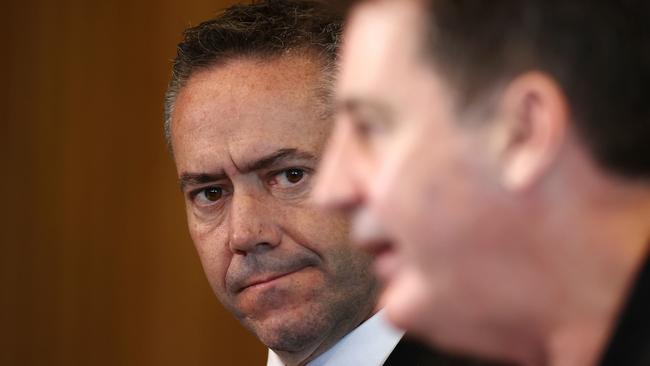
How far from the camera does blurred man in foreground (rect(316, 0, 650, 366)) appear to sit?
588 millimetres

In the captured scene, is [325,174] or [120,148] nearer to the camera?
[325,174]

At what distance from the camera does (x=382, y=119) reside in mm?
620

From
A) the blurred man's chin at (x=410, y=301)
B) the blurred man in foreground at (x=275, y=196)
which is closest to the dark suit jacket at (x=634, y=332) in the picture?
the blurred man's chin at (x=410, y=301)

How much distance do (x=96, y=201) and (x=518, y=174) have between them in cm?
171

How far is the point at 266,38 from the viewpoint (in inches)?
53.4

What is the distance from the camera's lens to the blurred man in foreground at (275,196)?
1280mm

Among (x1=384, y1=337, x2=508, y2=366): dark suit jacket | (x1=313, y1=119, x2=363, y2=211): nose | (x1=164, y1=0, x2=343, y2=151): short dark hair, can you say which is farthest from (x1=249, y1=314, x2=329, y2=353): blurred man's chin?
(x1=313, y1=119, x2=363, y2=211): nose

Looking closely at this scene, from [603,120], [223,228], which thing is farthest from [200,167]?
[603,120]

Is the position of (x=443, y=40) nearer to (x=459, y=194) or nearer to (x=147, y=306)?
(x=459, y=194)

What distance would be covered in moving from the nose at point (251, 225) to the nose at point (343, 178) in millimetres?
620

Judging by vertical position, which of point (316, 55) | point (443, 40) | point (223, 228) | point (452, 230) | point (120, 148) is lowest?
point (452, 230)

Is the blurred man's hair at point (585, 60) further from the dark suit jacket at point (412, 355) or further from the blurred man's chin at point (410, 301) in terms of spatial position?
the dark suit jacket at point (412, 355)

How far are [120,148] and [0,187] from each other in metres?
0.27

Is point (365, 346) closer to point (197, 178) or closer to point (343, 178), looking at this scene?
point (197, 178)
